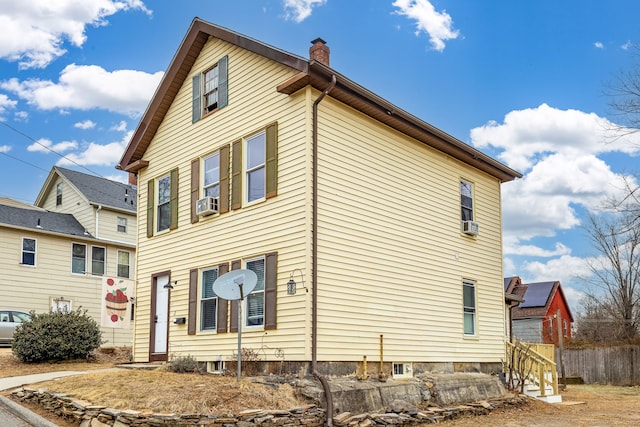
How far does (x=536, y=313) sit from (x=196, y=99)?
31288 mm

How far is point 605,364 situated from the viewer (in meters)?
25.6

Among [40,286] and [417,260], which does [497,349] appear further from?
[40,286]

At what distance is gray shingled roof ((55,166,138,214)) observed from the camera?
2978 cm

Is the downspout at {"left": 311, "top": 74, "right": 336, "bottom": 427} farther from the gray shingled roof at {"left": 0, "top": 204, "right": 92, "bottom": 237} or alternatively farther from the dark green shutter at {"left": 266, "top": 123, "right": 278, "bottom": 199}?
the gray shingled roof at {"left": 0, "top": 204, "right": 92, "bottom": 237}

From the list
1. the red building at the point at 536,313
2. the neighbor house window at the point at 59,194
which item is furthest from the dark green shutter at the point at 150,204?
the red building at the point at 536,313

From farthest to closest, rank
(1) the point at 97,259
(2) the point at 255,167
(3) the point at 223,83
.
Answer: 1. (1) the point at 97,259
2. (3) the point at 223,83
3. (2) the point at 255,167

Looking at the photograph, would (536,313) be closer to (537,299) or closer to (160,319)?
(537,299)

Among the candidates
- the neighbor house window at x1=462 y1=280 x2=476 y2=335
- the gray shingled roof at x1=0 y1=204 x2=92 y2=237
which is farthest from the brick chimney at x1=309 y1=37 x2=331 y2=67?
the gray shingled roof at x1=0 y1=204 x2=92 y2=237

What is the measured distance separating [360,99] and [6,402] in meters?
9.06

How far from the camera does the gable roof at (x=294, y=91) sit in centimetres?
1230

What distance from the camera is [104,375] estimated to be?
41.3 feet

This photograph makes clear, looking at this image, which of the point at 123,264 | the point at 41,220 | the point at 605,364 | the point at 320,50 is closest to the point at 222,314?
the point at 320,50

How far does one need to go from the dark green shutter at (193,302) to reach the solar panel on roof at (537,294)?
30.6 m

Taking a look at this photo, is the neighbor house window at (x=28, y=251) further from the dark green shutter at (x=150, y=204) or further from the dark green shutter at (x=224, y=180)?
the dark green shutter at (x=224, y=180)
